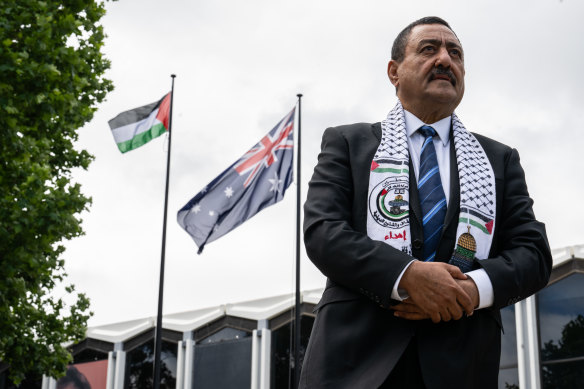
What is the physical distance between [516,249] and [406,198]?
0.41 m

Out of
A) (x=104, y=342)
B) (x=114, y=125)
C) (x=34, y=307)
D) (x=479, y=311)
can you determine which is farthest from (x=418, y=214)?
(x=104, y=342)

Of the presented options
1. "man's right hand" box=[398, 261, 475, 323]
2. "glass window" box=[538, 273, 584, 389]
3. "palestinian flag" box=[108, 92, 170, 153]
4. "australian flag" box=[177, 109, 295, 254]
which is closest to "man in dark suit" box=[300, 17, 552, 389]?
"man's right hand" box=[398, 261, 475, 323]

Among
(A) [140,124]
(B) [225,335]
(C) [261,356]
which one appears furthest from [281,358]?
(A) [140,124]

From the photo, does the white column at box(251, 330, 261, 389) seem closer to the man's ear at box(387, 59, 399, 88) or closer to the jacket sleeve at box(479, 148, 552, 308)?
the man's ear at box(387, 59, 399, 88)

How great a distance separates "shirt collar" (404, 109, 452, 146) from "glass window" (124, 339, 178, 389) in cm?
2801

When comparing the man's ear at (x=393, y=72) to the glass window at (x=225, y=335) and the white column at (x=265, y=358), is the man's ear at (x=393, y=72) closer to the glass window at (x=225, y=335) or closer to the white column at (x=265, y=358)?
the white column at (x=265, y=358)

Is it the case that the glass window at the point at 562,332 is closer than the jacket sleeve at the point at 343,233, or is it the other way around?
the jacket sleeve at the point at 343,233

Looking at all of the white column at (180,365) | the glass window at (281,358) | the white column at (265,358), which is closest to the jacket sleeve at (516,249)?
the glass window at (281,358)

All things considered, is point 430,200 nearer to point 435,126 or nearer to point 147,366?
point 435,126

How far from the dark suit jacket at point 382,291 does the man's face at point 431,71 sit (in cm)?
28

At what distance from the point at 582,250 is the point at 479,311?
19.7m

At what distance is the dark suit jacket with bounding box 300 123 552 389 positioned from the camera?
7.84 ft

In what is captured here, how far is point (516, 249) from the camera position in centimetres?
259

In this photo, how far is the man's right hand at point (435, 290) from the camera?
2.31m
